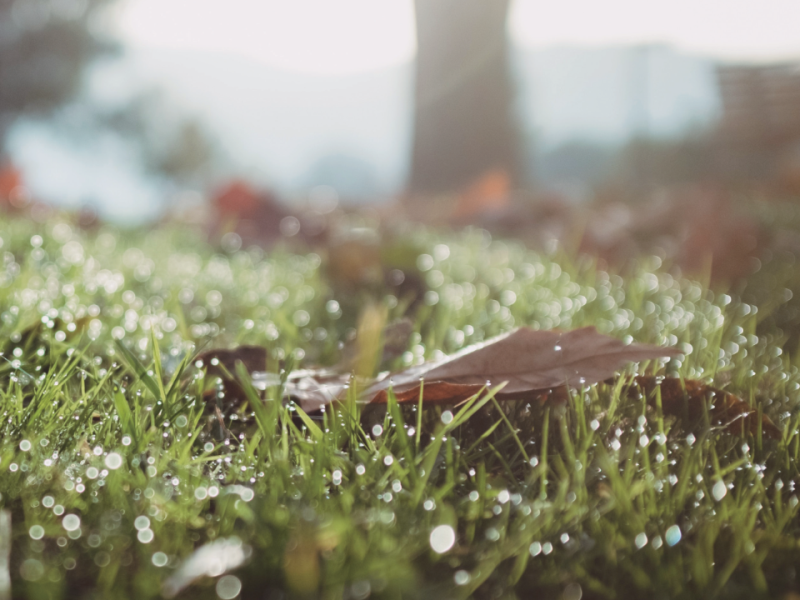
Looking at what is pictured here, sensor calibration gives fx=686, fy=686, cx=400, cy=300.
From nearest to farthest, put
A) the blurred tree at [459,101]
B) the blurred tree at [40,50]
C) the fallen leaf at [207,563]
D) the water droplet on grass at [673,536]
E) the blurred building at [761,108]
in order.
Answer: the fallen leaf at [207,563], the water droplet on grass at [673,536], the blurred building at [761,108], the blurred tree at [459,101], the blurred tree at [40,50]

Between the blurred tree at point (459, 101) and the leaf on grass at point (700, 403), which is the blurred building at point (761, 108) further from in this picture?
the leaf on grass at point (700, 403)

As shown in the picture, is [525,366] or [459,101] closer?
[525,366]

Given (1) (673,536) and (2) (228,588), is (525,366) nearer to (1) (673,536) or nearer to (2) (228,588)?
(1) (673,536)

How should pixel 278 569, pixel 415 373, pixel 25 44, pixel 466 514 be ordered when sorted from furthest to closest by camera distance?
pixel 25 44, pixel 415 373, pixel 466 514, pixel 278 569

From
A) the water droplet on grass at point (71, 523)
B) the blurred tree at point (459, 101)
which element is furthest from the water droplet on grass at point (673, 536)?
the blurred tree at point (459, 101)

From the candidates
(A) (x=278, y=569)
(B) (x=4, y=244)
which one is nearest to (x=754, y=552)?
(A) (x=278, y=569)

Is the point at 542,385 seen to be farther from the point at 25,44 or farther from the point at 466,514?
the point at 25,44

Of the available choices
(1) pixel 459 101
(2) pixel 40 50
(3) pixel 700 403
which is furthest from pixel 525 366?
(2) pixel 40 50
